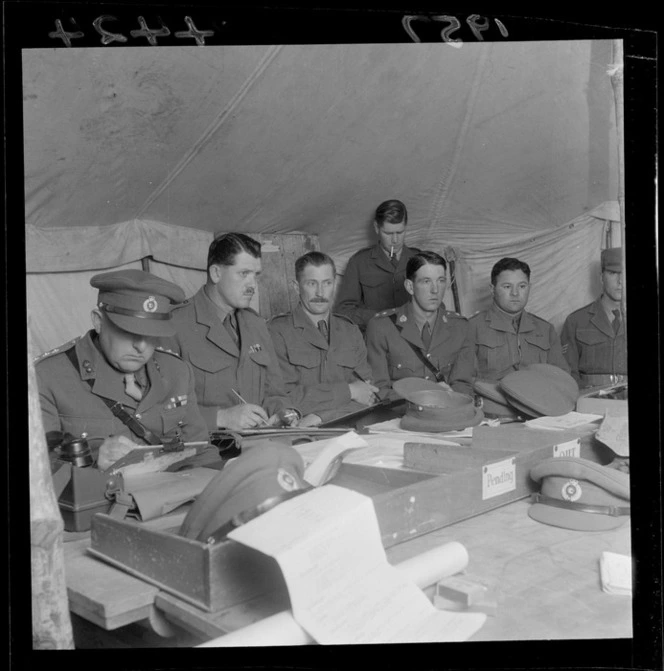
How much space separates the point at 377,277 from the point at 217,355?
1.59 metres

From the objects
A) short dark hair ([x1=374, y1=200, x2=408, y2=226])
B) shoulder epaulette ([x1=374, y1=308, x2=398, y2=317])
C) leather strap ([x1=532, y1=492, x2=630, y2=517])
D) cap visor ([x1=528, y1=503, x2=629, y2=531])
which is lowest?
cap visor ([x1=528, y1=503, x2=629, y2=531])

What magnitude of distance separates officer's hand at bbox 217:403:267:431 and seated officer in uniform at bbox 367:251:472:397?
1.25m

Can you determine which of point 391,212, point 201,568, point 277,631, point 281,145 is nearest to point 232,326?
point 281,145

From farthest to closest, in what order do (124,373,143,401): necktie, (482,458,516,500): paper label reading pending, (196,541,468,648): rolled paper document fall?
(124,373,143,401): necktie, (482,458,516,500): paper label reading pending, (196,541,468,648): rolled paper document

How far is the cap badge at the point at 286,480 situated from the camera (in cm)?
164

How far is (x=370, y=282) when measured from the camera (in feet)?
16.5

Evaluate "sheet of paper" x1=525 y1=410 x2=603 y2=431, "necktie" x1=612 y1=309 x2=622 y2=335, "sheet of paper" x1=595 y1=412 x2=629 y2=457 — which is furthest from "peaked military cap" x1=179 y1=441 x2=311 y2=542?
"necktie" x1=612 y1=309 x2=622 y2=335

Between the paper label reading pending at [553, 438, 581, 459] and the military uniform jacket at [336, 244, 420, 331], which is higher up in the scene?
the military uniform jacket at [336, 244, 420, 331]

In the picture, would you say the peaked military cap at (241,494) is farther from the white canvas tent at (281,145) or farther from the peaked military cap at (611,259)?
the peaked military cap at (611,259)

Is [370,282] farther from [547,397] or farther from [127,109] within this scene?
[127,109]

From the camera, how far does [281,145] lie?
3709 mm

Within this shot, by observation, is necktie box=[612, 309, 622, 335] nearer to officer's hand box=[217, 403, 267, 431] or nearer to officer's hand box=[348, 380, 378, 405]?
officer's hand box=[348, 380, 378, 405]

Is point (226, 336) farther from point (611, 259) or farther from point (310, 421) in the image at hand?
point (611, 259)

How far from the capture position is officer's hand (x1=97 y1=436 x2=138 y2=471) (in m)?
2.33
